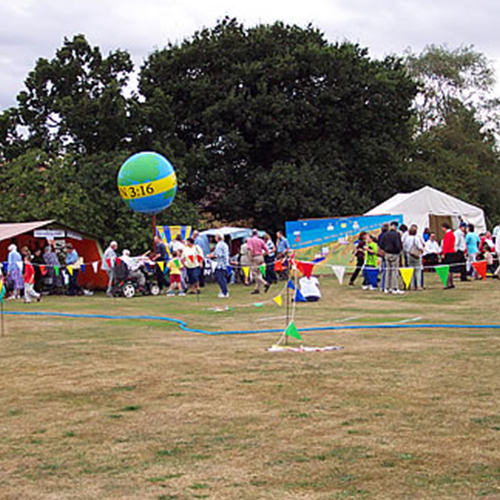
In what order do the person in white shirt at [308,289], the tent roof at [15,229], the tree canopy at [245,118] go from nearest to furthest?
the person in white shirt at [308,289], the tent roof at [15,229], the tree canopy at [245,118]

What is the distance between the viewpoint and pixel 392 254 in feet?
69.0

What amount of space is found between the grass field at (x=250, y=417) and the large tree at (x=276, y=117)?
26574 mm

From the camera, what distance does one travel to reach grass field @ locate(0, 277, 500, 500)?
4.94 meters

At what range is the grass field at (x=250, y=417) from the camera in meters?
4.94

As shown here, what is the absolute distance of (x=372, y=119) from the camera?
135ft

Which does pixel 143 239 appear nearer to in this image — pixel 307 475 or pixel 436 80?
pixel 307 475

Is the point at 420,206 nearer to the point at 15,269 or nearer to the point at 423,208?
the point at 423,208

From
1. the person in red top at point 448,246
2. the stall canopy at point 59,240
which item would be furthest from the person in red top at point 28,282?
the person in red top at point 448,246

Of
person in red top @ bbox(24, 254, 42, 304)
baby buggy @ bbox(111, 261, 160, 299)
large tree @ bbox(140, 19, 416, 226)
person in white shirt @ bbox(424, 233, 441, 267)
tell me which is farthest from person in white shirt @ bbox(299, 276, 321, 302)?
large tree @ bbox(140, 19, 416, 226)

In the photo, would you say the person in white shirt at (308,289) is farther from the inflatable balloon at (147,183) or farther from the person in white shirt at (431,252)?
the person in white shirt at (431,252)

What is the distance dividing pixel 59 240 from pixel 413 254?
12123mm

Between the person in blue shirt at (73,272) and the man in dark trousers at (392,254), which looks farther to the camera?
the person in blue shirt at (73,272)

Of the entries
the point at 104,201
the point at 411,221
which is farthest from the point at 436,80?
the point at 104,201

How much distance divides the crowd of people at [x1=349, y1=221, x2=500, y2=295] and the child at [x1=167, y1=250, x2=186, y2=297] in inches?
193
